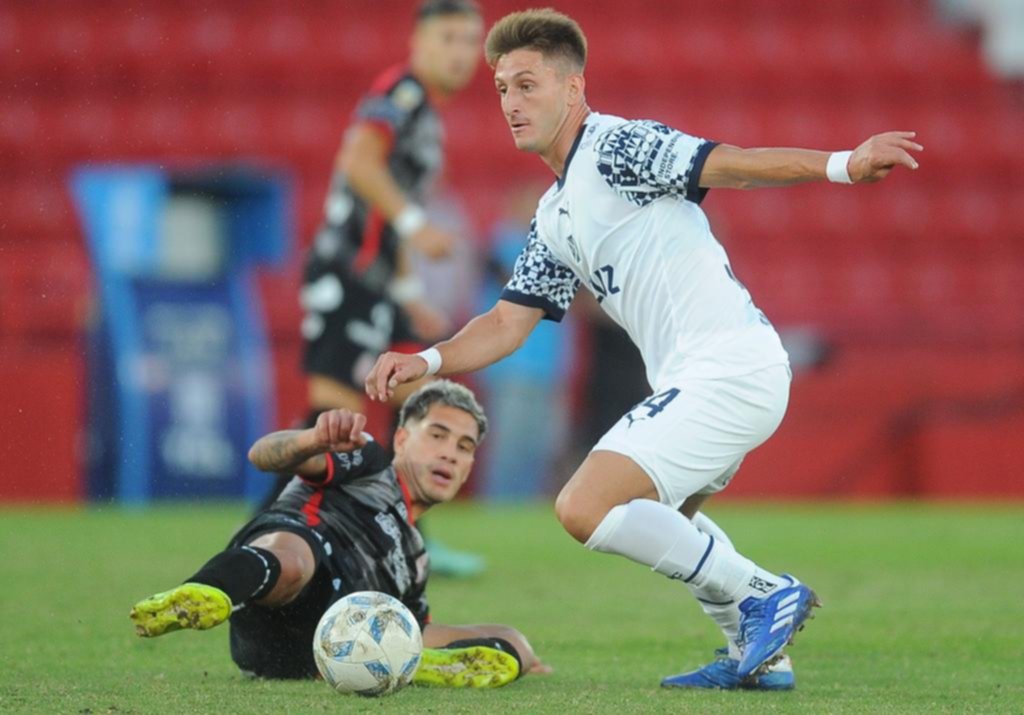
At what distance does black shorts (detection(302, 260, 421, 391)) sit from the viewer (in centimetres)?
724

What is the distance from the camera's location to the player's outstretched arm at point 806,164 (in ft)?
12.0

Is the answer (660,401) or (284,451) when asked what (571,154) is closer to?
(660,401)

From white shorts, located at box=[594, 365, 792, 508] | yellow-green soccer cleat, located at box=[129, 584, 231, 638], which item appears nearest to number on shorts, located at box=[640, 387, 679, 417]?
white shorts, located at box=[594, 365, 792, 508]

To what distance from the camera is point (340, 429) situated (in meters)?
4.05

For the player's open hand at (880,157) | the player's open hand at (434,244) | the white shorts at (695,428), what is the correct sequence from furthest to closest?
the player's open hand at (434,244) < the white shorts at (695,428) < the player's open hand at (880,157)

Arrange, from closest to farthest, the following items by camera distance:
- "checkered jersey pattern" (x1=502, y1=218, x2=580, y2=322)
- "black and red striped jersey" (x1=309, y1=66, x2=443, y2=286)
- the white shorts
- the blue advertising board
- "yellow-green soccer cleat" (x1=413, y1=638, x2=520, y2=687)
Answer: the white shorts
"yellow-green soccer cleat" (x1=413, y1=638, x2=520, y2=687)
"checkered jersey pattern" (x1=502, y1=218, x2=580, y2=322)
"black and red striped jersey" (x1=309, y1=66, x2=443, y2=286)
the blue advertising board

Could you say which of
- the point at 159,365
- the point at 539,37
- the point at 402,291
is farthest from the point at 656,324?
the point at 159,365

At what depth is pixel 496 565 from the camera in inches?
308

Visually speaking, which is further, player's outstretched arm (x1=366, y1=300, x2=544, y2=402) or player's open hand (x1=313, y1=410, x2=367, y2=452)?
player's outstretched arm (x1=366, y1=300, x2=544, y2=402)

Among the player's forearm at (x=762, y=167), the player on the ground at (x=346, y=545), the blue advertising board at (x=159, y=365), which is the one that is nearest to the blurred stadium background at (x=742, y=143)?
the blue advertising board at (x=159, y=365)

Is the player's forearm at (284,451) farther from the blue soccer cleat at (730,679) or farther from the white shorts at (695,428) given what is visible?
the blue soccer cleat at (730,679)

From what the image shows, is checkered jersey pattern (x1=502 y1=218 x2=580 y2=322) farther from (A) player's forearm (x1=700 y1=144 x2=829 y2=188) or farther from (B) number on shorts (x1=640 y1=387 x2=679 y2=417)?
(A) player's forearm (x1=700 y1=144 x2=829 y2=188)

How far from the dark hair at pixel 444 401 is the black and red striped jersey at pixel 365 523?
206 millimetres

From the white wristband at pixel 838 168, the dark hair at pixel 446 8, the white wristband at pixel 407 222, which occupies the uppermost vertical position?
the dark hair at pixel 446 8
